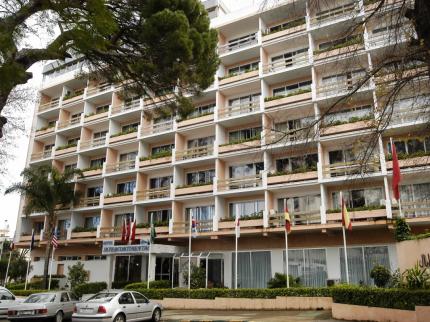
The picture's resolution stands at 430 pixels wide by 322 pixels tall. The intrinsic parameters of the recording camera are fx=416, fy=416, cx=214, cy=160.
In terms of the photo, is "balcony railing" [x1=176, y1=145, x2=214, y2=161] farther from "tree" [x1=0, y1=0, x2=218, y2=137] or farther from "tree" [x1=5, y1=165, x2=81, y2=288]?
"tree" [x1=0, y1=0, x2=218, y2=137]

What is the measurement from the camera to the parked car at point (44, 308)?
54.9 feet

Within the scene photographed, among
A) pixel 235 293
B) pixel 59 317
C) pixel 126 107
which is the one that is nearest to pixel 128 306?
pixel 59 317

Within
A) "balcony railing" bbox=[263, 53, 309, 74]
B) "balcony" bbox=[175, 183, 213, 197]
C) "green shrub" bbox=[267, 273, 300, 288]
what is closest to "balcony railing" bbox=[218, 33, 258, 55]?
"balcony railing" bbox=[263, 53, 309, 74]

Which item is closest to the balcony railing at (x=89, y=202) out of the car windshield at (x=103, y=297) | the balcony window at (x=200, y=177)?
the balcony window at (x=200, y=177)

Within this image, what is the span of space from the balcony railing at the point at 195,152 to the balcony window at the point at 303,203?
6528mm

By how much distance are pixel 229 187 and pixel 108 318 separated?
50.0 feet

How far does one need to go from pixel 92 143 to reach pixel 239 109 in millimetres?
15052

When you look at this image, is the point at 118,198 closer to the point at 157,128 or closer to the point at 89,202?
the point at 89,202

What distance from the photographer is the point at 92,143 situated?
3728 cm

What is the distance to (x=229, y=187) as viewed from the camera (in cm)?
2877

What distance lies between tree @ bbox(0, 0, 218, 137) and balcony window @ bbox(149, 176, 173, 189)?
1851cm

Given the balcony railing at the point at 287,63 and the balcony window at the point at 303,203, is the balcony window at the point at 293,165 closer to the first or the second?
the balcony window at the point at 303,203

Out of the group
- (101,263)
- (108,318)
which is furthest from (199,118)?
(108,318)

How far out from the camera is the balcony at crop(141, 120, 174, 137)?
32.7 meters
